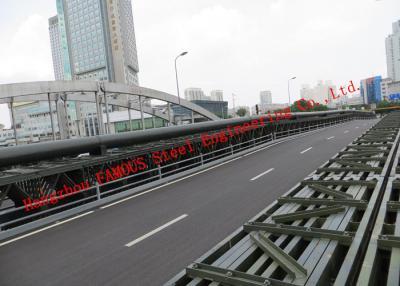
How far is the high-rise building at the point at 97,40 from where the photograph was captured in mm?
161750

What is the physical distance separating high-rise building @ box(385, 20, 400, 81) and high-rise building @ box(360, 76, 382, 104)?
9.66 meters

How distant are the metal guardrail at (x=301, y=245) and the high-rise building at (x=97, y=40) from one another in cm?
16216

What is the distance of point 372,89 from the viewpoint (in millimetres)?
190500

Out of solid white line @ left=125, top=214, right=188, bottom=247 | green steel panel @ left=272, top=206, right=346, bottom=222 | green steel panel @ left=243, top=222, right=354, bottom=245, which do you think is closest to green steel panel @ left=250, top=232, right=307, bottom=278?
green steel panel @ left=243, top=222, right=354, bottom=245

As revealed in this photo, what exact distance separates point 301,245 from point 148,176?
13842mm

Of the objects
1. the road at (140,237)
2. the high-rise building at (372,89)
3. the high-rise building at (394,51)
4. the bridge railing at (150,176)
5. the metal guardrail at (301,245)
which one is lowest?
the road at (140,237)

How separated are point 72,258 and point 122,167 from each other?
7729mm

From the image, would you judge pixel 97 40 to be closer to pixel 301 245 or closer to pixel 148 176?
pixel 148 176

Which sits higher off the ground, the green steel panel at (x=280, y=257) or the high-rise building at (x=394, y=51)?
the high-rise building at (x=394, y=51)

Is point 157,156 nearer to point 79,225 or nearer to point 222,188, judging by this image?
point 222,188

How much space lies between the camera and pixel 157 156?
1747 cm

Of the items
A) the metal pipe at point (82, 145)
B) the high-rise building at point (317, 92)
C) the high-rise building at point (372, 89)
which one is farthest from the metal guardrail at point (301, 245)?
the high-rise building at point (372, 89)

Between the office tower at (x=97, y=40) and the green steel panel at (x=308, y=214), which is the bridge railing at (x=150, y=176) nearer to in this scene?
the green steel panel at (x=308, y=214)

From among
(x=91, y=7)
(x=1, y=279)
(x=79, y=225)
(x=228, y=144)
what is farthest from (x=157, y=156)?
(x=91, y=7)
